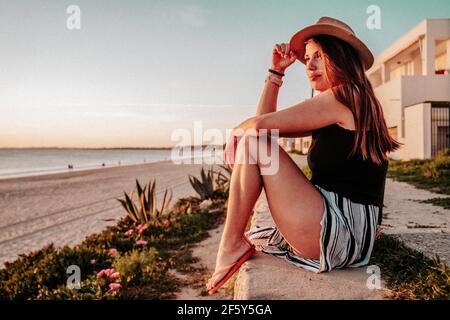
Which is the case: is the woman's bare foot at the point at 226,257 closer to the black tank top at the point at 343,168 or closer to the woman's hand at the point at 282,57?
the black tank top at the point at 343,168

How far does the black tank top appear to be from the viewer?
2061mm

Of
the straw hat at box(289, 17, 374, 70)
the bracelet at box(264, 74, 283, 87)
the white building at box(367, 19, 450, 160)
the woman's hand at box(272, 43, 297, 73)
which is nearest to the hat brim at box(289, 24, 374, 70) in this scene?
the straw hat at box(289, 17, 374, 70)

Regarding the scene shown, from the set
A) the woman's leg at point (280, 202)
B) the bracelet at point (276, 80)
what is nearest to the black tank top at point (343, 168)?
the woman's leg at point (280, 202)

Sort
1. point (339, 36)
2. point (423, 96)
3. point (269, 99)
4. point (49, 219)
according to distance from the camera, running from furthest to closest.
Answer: point (423, 96) < point (49, 219) < point (269, 99) < point (339, 36)

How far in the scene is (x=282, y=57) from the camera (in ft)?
9.07

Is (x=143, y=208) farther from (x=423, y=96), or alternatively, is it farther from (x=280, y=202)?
(x=423, y=96)

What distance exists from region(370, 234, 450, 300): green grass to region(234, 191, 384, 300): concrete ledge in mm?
114

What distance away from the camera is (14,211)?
1069 cm

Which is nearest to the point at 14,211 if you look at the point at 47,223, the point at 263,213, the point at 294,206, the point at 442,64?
the point at 47,223

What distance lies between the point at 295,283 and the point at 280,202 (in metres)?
0.41

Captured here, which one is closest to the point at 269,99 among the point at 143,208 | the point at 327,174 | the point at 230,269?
the point at 327,174

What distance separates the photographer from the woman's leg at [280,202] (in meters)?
2.03
